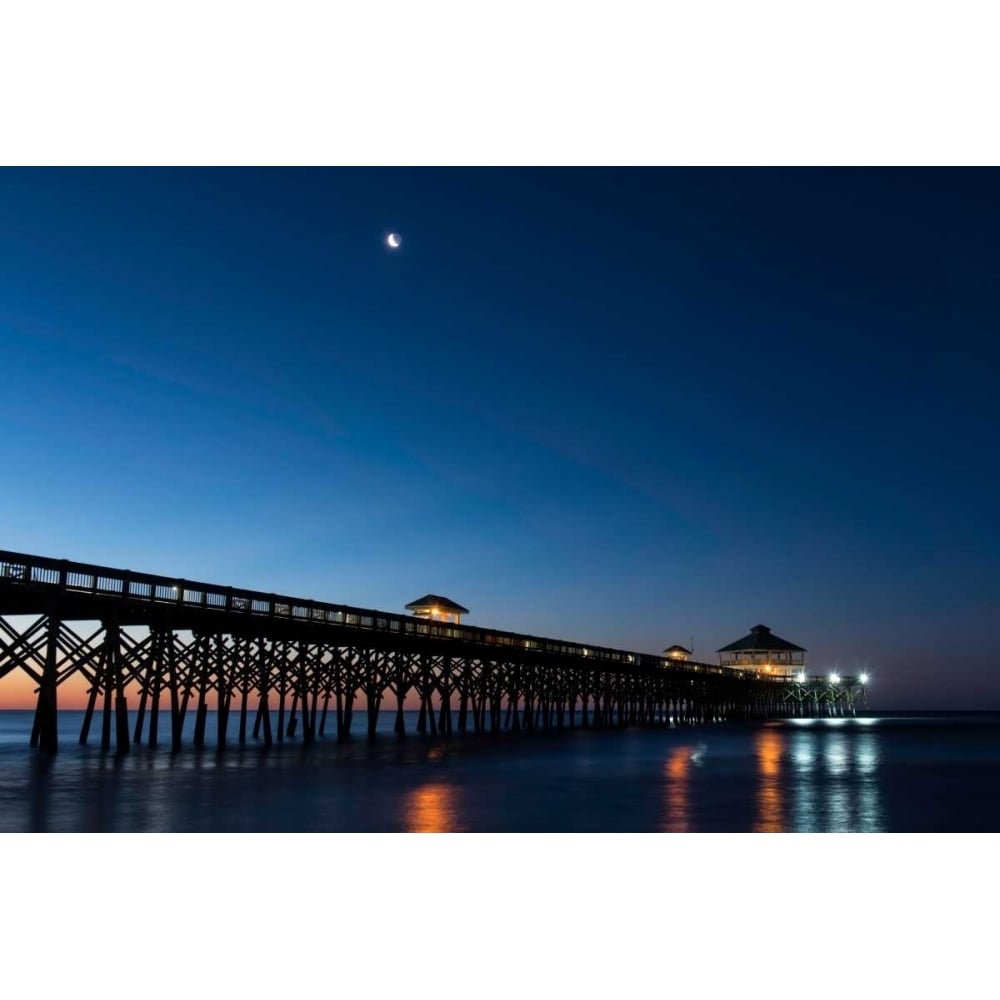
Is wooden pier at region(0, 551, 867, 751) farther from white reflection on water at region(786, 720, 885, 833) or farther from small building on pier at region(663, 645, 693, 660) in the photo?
small building on pier at region(663, 645, 693, 660)

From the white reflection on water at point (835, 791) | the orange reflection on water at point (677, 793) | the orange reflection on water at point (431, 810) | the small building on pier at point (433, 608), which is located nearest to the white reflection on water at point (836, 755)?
the white reflection on water at point (835, 791)

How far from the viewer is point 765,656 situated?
9962 cm

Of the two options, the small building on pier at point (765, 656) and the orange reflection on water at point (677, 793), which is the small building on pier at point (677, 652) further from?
the orange reflection on water at point (677, 793)

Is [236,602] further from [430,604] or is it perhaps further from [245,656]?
[430,604]

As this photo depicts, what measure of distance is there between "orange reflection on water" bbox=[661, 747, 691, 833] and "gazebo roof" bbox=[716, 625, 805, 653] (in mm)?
66852

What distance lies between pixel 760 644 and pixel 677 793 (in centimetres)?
8168

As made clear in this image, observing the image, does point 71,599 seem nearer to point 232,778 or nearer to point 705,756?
point 232,778

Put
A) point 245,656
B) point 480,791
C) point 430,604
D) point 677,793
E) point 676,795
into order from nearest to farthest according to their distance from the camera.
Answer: point 480,791 < point 676,795 < point 677,793 < point 245,656 < point 430,604

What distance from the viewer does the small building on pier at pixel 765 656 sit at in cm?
9888

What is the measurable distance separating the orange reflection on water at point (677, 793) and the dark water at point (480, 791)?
0.17ft

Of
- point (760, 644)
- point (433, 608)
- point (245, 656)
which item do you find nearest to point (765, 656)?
point (760, 644)
